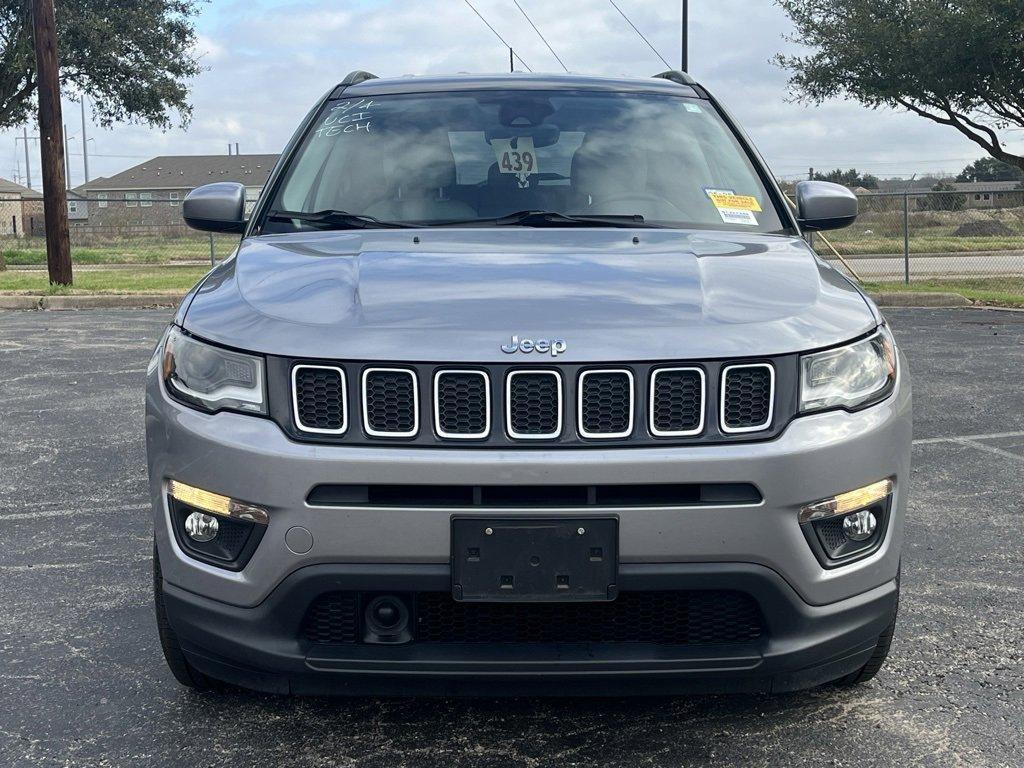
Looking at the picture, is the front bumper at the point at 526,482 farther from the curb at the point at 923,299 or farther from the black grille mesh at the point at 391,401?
the curb at the point at 923,299

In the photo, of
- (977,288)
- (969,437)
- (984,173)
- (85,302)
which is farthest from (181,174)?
(969,437)

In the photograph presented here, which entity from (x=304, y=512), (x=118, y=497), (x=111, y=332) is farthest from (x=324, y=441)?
(x=111, y=332)

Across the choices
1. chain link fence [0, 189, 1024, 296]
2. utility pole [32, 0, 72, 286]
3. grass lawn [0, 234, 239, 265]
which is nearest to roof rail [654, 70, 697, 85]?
chain link fence [0, 189, 1024, 296]

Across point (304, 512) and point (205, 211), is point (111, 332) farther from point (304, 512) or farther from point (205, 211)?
point (304, 512)

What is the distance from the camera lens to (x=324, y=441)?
2496mm

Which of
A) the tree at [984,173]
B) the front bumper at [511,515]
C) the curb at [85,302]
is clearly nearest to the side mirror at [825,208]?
the front bumper at [511,515]

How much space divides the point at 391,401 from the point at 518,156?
66.2 inches

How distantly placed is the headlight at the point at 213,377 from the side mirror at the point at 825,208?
2.19 metres

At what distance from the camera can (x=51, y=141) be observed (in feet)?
55.8

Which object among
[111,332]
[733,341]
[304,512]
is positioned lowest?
[111,332]

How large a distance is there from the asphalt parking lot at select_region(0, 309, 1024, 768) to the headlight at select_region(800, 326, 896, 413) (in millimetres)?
845

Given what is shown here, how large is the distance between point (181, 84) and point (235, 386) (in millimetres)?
25021

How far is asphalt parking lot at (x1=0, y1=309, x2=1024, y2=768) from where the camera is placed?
2.77 metres

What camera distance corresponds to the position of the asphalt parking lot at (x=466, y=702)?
2770 millimetres
